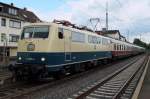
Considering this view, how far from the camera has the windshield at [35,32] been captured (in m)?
16.5

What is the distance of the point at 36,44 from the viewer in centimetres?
1614

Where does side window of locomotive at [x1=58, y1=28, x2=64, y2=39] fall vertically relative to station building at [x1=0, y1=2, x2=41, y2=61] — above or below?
below

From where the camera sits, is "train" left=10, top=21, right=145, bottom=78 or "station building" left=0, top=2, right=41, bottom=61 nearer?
"train" left=10, top=21, right=145, bottom=78

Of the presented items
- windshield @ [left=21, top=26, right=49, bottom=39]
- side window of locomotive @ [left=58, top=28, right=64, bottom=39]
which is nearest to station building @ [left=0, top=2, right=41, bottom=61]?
windshield @ [left=21, top=26, right=49, bottom=39]

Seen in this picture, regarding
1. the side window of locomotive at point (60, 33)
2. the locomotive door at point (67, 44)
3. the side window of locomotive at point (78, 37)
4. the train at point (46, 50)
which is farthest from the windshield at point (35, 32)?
the side window of locomotive at point (78, 37)

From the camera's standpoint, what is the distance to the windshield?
16.5m

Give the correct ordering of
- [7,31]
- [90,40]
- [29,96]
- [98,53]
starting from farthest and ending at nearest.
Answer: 1. [7,31]
2. [98,53]
3. [90,40]
4. [29,96]

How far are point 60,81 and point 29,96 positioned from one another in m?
4.82

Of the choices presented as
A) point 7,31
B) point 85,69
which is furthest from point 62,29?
point 7,31

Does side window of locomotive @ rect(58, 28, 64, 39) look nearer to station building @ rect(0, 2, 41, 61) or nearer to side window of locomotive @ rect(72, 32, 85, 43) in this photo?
side window of locomotive @ rect(72, 32, 85, 43)

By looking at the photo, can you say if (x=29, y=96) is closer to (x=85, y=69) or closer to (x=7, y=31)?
(x=85, y=69)

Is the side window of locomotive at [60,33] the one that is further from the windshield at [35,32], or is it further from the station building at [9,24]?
the station building at [9,24]

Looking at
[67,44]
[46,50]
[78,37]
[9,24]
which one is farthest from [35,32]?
[9,24]

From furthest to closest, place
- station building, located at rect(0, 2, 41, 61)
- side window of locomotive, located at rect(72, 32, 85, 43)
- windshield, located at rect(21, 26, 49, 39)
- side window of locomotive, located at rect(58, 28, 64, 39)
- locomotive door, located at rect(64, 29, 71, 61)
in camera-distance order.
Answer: station building, located at rect(0, 2, 41, 61)
side window of locomotive, located at rect(72, 32, 85, 43)
locomotive door, located at rect(64, 29, 71, 61)
side window of locomotive, located at rect(58, 28, 64, 39)
windshield, located at rect(21, 26, 49, 39)
